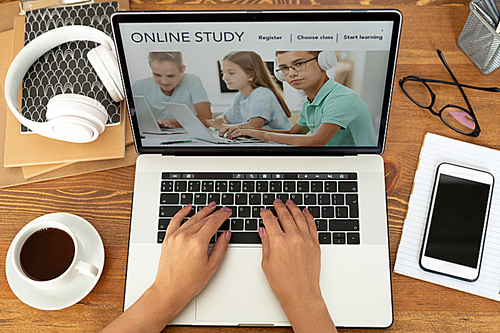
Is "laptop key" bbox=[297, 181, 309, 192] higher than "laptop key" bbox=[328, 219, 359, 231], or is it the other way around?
"laptop key" bbox=[297, 181, 309, 192]

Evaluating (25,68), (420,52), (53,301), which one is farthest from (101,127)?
(420,52)

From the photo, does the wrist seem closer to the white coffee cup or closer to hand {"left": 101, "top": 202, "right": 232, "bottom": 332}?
hand {"left": 101, "top": 202, "right": 232, "bottom": 332}

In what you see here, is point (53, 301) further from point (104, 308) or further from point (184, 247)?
point (184, 247)

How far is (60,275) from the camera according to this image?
25.0 inches

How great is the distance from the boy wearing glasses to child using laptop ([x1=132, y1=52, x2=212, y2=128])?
0.09 meters

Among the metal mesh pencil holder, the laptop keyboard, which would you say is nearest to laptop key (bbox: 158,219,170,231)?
the laptop keyboard

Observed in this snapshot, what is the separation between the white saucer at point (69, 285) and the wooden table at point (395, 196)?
0.10 feet

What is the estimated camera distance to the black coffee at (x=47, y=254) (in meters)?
0.64

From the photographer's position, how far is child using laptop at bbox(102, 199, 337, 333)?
2.05 feet

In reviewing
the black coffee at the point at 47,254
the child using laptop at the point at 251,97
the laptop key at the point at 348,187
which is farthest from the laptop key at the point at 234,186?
the black coffee at the point at 47,254

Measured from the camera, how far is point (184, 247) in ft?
2.13

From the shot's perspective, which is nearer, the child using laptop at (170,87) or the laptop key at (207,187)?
the child using laptop at (170,87)

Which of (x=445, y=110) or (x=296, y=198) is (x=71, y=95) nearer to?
(x=296, y=198)

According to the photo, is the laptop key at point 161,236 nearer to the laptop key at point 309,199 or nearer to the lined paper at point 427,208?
the laptop key at point 309,199
